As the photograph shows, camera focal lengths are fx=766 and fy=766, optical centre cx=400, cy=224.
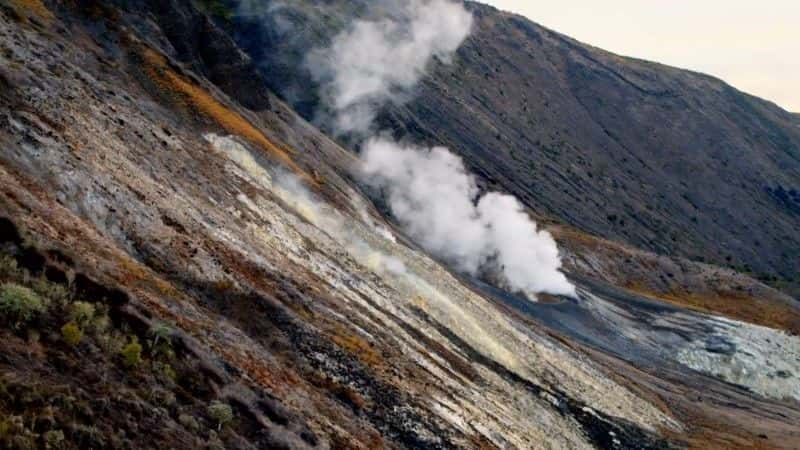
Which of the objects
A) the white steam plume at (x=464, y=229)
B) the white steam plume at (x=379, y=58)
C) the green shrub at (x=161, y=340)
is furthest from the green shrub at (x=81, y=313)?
the white steam plume at (x=379, y=58)

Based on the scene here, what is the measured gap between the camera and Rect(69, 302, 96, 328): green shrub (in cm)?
1591

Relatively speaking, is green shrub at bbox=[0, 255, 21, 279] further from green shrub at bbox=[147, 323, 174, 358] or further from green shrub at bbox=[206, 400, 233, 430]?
green shrub at bbox=[206, 400, 233, 430]

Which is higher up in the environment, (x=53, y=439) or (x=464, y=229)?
(x=464, y=229)

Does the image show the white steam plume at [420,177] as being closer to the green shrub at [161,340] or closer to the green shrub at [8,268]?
the green shrub at [161,340]

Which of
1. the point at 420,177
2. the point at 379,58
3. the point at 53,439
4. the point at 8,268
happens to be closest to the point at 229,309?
the point at 8,268

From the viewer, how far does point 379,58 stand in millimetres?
120125

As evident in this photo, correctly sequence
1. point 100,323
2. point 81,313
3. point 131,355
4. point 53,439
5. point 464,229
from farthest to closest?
point 464,229, point 100,323, point 81,313, point 131,355, point 53,439

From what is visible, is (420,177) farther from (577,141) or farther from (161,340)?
(577,141)

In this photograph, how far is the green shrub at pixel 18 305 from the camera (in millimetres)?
14537

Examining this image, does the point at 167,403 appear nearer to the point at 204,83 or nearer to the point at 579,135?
the point at 204,83

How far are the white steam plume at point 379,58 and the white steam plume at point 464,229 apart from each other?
1456 centimetres

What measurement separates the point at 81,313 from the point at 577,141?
154490 millimetres

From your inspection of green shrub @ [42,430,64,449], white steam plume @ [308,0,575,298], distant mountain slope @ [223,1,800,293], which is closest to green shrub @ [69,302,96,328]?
green shrub @ [42,430,64,449]

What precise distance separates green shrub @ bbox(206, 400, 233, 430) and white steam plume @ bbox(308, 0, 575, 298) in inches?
2137
